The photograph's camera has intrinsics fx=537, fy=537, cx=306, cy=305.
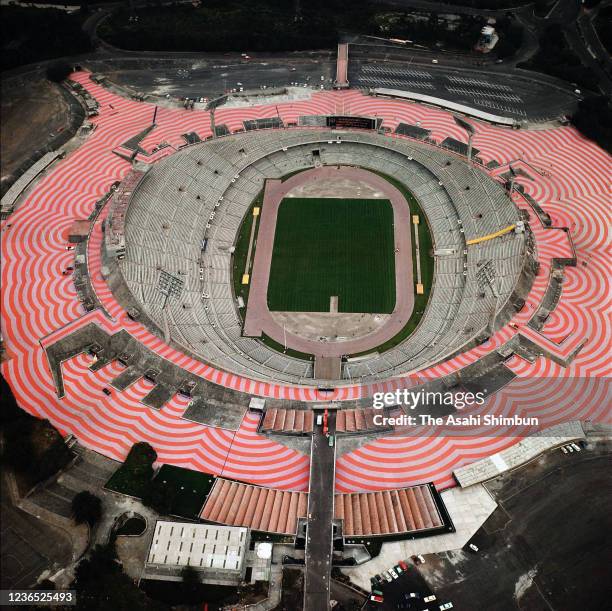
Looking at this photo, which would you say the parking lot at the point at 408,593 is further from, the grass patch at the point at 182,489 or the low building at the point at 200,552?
the grass patch at the point at 182,489

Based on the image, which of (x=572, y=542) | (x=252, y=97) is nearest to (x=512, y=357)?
(x=572, y=542)

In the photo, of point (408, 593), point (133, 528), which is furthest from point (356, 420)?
point (133, 528)

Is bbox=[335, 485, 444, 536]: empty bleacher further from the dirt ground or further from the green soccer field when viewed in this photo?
the dirt ground

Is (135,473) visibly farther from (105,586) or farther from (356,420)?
(356,420)

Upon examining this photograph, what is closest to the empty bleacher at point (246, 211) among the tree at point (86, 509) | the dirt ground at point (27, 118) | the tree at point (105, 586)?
the tree at point (86, 509)

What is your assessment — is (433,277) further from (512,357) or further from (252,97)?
(252,97)
